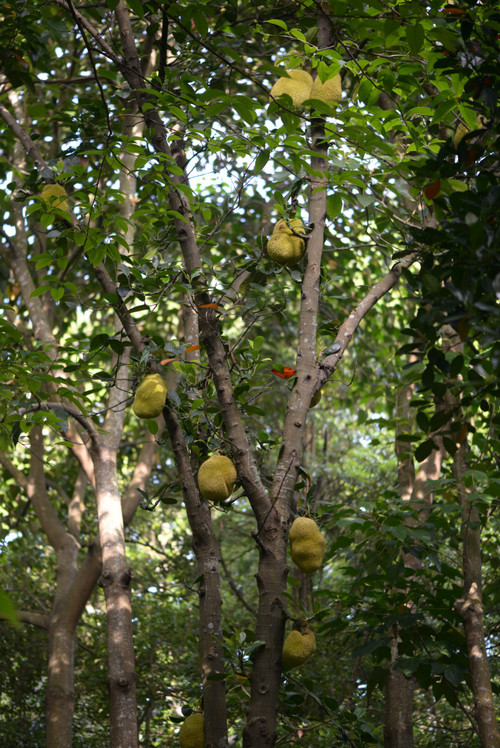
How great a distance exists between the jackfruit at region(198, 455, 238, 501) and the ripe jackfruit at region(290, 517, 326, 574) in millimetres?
248

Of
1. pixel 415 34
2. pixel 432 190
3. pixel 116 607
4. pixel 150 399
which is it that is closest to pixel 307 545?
pixel 150 399

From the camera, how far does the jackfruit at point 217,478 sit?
85.7 inches

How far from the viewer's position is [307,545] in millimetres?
2230

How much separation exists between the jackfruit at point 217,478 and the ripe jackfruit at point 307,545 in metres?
0.25

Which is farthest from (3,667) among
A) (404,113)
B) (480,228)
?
(480,228)

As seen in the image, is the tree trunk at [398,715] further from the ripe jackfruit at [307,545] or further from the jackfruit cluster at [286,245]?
the jackfruit cluster at [286,245]

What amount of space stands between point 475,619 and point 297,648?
3.11 ft

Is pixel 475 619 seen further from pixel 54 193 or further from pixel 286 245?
pixel 54 193

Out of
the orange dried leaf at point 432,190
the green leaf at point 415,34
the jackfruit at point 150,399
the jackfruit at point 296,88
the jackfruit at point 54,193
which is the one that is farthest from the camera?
the jackfruit at point 54,193

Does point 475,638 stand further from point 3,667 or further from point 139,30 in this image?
point 3,667

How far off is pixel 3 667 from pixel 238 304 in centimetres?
490

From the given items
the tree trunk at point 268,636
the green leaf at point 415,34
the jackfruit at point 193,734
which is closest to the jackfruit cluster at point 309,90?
the green leaf at point 415,34

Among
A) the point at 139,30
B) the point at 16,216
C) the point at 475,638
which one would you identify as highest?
the point at 139,30

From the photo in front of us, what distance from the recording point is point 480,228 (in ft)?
4.11
